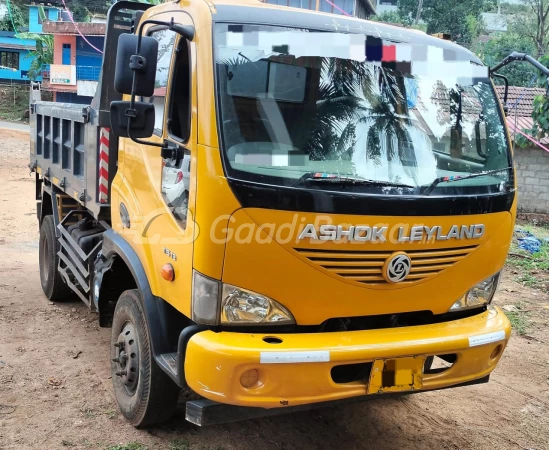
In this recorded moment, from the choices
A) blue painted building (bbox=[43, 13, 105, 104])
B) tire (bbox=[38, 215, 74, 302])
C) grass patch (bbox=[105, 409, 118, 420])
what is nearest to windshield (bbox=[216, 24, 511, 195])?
grass patch (bbox=[105, 409, 118, 420])

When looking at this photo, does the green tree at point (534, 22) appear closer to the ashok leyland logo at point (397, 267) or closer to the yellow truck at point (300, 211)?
the yellow truck at point (300, 211)

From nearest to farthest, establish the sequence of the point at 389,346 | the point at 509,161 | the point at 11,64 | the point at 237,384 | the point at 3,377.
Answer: the point at 237,384 < the point at 389,346 < the point at 509,161 < the point at 3,377 < the point at 11,64

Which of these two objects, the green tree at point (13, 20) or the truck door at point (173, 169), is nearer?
the truck door at point (173, 169)

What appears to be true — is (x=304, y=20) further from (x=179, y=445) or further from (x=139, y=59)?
(x=179, y=445)

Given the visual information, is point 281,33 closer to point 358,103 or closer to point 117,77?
point 358,103

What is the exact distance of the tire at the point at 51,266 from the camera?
18.0 feet

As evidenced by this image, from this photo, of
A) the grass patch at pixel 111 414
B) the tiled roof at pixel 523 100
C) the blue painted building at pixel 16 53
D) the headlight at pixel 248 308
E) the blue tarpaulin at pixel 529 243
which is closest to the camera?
the headlight at pixel 248 308

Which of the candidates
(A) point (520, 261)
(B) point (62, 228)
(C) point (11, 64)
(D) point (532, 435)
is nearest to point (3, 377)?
(B) point (62, 228)

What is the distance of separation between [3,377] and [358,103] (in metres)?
2.89

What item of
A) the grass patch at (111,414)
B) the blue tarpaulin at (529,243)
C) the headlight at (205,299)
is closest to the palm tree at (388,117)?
the headlight at (205,299)

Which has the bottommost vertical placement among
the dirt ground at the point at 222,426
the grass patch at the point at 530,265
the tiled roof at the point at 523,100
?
the dirt ground at the point at 222,426

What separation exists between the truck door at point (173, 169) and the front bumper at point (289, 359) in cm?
27

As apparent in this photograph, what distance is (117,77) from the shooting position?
9.09 feet

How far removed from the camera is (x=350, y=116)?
9.74 feet
